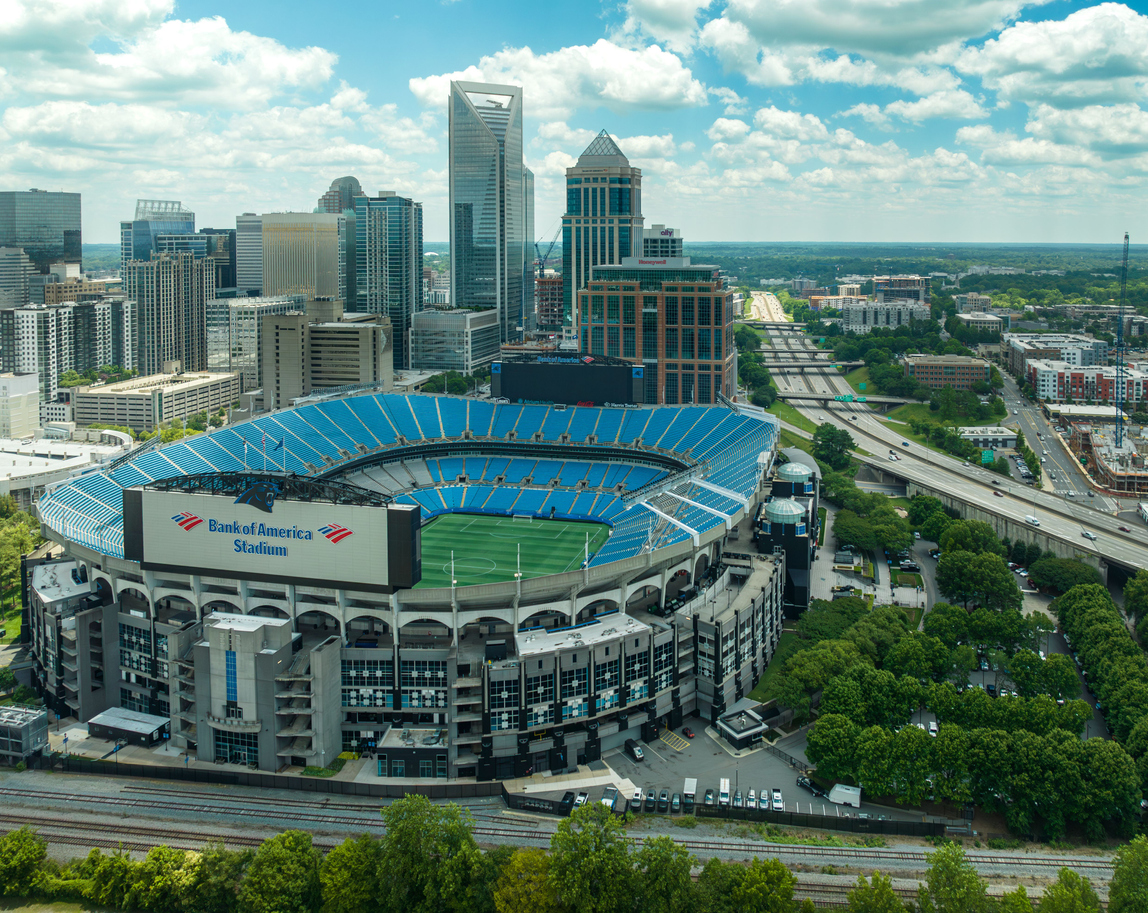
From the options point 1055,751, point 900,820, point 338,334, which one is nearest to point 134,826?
point 900,820

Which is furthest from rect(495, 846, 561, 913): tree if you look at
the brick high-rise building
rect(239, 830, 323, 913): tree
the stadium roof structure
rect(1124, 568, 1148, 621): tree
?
the brick high-rise building

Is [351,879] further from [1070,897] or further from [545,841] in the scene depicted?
[1070,897]

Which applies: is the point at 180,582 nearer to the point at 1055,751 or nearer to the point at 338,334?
the point at 1055,751

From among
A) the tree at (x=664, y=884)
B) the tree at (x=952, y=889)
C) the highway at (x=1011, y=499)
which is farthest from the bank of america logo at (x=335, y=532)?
the highway at (x=1011, y=499)

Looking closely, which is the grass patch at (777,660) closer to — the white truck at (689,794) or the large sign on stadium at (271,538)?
the white truck at (689,794)

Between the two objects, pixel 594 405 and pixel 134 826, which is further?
pixel 594 405

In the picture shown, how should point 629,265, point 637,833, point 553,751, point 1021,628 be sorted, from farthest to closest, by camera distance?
point 629,265
point 1021,628
point 553,751
point 637,833

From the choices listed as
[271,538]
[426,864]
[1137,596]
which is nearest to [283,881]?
[426,864]
